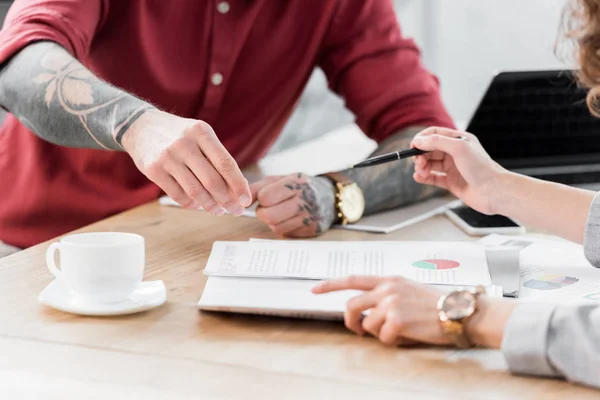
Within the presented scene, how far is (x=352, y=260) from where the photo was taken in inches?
45.8

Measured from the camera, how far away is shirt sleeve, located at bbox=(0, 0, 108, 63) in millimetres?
1364

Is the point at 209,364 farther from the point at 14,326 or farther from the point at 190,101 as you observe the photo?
the point at 190,101

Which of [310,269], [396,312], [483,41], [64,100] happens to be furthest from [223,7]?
[483,41]

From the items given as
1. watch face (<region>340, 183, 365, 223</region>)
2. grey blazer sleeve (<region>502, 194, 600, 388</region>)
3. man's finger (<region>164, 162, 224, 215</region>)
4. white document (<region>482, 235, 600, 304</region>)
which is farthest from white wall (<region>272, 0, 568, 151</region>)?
grey blazer sleeve (<region>502, 194, 600, 388</region>)

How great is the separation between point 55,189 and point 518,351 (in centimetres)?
110

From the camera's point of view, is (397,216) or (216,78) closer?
(397,216)

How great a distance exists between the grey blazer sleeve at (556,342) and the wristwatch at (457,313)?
5 centimetres

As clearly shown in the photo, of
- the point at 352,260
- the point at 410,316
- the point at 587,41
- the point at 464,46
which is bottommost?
the point at 464,46

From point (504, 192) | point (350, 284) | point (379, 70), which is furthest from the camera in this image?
point (379, 70)

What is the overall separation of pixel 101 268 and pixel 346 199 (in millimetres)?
588

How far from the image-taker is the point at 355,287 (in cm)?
95

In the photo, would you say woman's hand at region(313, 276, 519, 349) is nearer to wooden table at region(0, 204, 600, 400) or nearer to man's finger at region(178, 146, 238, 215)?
wooden table at region(0, 204, 600, 400)

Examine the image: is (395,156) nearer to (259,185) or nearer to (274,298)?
(259,185)

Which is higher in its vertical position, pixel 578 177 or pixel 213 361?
pixel 213 361
